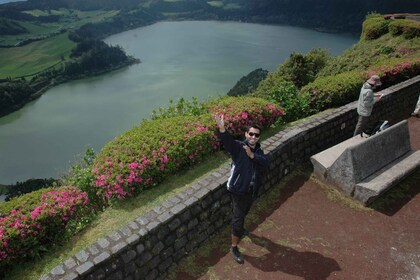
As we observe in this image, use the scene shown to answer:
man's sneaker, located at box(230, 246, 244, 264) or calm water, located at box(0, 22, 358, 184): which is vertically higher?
man's sneaker, located at box(230, 246, 244, 264)

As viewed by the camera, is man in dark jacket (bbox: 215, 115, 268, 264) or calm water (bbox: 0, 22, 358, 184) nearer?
man in dark jacket (bbox: 215, 115, 268, 264)

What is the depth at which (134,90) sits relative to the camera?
9456 centimetres

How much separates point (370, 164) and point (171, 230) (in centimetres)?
424

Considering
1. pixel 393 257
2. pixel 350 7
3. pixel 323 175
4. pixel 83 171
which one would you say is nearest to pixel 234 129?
pixel 323 175

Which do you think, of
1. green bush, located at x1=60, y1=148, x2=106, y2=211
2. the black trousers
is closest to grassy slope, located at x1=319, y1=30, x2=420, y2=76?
the black trousers

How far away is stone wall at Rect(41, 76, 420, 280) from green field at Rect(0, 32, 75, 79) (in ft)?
416

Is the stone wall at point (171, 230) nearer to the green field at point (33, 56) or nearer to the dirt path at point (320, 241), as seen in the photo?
the dirt path at point (320, 241)

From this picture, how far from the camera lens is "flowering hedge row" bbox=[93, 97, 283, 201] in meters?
6.23

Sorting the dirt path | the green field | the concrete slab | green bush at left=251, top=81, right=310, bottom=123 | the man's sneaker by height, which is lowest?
the green field

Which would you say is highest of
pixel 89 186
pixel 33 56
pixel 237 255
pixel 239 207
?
pixel 239 207

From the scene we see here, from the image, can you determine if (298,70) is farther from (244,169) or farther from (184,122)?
(244,169)

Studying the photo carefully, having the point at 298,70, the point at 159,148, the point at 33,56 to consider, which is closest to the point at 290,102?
the point at 159,148

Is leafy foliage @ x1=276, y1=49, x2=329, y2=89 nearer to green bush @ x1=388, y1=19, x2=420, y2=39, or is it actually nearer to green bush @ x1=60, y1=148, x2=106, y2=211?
green bush @ x1=388, y1=19, x2=420, y2=39

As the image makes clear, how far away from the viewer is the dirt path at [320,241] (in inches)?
188
